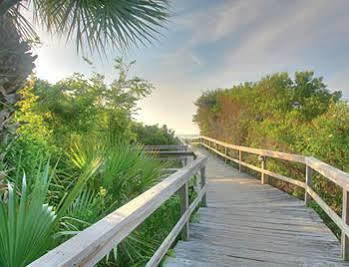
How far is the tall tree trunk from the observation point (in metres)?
3.66

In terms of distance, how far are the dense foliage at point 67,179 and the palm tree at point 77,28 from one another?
586 millimetres

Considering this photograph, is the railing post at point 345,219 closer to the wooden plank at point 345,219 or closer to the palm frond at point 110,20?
the wooden plank at point 345,219

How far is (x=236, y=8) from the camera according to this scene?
1005cm

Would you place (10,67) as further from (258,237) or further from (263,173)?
(263,173)

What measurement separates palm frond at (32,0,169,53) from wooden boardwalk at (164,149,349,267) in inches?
96.8

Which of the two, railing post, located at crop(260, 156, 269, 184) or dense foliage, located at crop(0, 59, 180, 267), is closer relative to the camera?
dense foliage, located at crop(0, 59, 180, 267)

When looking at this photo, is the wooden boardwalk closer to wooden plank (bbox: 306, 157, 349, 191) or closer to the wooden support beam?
wooden plank (bbox: 306, 157, 349, 191)

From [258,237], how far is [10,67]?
3472mm

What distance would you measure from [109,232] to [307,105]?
1600 centimetres

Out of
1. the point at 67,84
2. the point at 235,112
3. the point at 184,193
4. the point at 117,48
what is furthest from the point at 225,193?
the point at 235,112

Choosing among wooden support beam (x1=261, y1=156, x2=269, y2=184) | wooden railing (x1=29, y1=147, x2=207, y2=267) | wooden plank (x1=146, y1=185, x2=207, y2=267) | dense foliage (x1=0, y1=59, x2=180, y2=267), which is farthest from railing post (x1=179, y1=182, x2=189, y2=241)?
wooden support beam (x1=261, y1=156, x2=269, y2=184)

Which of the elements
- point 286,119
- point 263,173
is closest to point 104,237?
point 263,173

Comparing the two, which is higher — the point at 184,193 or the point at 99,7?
the point at 99,7

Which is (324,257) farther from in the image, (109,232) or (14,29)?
(14,29)
